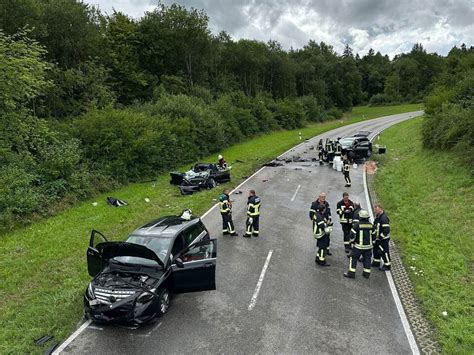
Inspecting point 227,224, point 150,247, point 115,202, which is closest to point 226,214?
point 227,224

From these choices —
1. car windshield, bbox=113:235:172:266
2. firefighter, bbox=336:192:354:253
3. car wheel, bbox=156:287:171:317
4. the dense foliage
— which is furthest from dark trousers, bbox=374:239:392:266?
the dense foliage

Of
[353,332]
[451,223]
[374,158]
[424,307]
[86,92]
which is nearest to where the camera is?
[353,332]

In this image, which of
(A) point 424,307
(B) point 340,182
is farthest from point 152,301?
(B) point 340,182

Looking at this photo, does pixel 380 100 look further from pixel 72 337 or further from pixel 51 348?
pixel 51 348

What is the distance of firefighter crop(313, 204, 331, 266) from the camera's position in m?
10.2

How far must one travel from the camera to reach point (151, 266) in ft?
27.5

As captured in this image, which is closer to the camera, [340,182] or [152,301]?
[152,301]

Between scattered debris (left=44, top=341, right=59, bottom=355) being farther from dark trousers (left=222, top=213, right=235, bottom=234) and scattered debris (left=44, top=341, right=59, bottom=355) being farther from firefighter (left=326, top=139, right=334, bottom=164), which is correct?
firefighter (left=326, top=139, right=334, bottom=164)

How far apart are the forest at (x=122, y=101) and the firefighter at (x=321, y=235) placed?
11031 mm

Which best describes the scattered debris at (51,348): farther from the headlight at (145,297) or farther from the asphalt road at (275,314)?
the headlight at (145,297)

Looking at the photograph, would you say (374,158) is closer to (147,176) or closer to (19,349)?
(147,176)

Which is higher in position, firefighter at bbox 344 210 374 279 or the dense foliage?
the dense foliage

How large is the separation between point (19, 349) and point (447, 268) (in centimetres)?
1030

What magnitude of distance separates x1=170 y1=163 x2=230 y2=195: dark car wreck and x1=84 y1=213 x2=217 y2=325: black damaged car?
9.43m
